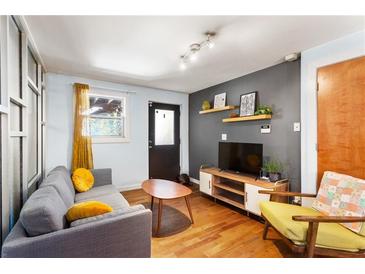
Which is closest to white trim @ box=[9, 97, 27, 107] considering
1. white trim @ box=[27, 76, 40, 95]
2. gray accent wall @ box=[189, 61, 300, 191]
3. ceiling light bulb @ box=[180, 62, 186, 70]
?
white trim @ box=[27, 76, 40, 95]

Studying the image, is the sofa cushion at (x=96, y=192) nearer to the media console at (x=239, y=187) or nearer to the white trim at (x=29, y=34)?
the media console at (x=239, y=187)

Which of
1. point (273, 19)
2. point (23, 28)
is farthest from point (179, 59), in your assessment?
point (23, 28)

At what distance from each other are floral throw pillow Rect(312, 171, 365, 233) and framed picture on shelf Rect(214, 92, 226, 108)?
2132 millimetres

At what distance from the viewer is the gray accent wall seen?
2.50 metres

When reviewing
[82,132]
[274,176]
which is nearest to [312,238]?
[274,176]

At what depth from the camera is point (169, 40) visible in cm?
201

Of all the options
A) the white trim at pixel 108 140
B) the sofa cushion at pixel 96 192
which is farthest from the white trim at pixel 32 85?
the sofa cushion at pixel 96 192

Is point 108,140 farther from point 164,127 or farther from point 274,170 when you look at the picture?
point 274,170

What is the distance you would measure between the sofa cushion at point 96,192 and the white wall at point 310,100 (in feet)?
8.54

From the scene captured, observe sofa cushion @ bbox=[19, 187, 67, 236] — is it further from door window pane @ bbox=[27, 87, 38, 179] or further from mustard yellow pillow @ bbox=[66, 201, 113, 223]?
door window pane @ bbox=[27, 87, 38, 179]

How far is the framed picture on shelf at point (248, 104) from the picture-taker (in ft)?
9.89
